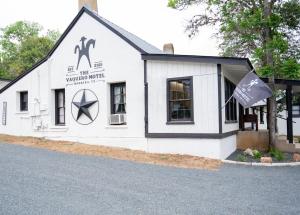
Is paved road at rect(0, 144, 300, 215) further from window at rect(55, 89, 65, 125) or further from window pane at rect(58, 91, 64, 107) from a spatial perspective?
window pane at rect(58, 91, 64, 107)

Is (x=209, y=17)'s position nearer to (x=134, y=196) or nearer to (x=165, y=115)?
(x=165, y=115)

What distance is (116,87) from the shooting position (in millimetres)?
14344

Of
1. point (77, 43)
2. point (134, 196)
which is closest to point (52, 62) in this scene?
point (77, 43)

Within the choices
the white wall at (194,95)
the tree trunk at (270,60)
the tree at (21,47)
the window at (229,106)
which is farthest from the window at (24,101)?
the tree at (21,47)

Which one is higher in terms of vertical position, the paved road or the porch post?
the porch post

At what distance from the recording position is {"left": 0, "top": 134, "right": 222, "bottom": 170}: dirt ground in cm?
1091

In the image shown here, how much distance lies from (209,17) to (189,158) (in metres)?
7.86

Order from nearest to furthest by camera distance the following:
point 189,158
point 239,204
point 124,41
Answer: point 239,204 < point 189,158 < point 124,41

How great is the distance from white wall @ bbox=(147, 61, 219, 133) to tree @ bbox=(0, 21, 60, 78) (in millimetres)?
35024

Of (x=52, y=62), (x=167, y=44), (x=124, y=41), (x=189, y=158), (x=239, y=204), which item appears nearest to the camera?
(x=239, y=204)

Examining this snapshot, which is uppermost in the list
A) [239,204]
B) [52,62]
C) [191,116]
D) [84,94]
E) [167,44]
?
[167,44]

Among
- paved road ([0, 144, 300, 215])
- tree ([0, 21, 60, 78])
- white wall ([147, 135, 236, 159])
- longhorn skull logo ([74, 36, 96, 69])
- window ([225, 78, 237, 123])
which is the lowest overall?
paved road ([0, 144, 300, 215])

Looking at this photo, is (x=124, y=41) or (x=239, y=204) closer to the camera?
(x=239, y=204)

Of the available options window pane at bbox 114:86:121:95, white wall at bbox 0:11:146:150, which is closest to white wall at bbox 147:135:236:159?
white wall at bbox 0:11:146:150
